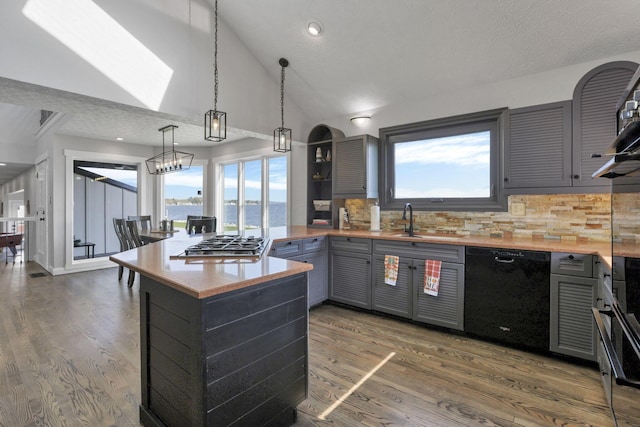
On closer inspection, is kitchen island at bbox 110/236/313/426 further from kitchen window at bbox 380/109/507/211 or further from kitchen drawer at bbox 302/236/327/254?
kitchen window at bbox 380/109/507/211

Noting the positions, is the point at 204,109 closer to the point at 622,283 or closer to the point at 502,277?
the point at 502,277

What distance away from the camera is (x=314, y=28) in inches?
129

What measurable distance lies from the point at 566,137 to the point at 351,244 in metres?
2.20

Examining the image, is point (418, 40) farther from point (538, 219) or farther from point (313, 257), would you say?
point (313, 257)

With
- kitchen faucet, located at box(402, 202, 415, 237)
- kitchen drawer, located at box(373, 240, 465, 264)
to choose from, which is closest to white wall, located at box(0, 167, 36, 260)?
kitchen drawer, located at box(373, 240, 465, 264)

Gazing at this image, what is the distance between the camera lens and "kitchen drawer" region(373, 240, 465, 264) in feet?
9.57

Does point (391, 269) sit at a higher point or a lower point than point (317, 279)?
higher

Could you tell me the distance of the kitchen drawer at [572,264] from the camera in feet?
7.70

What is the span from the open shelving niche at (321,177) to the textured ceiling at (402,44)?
0.40m

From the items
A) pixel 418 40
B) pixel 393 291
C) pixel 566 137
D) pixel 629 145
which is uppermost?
pixel 418 40

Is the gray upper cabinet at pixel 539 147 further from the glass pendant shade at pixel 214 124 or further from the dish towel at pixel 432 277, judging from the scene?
the glass pendant shade at pixel 214 124

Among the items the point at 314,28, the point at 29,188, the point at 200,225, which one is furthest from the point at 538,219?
the point at 29,188

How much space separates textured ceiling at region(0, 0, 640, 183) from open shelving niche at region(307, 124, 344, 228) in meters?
0.40

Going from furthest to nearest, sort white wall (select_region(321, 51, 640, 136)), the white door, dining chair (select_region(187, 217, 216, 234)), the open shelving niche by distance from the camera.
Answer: the white door
dining chair (select_region(187, 217, 216, 234))
the open shelving niche
white wall (select_region(321, 51, 640, 136))
